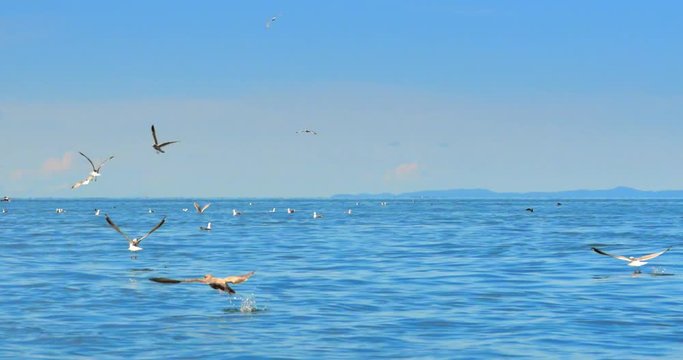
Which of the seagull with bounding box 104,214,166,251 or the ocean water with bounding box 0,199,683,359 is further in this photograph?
the seagull with bounding box 104,214,166,251

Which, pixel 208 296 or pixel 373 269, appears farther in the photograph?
pixel 373 269

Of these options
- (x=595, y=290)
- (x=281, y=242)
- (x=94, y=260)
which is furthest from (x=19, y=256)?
(x=595, y=290)

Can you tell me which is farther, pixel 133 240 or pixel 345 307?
pixel 133 240

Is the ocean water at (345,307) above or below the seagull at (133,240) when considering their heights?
below

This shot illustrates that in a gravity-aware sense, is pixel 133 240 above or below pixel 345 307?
above

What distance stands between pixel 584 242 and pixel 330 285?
104 feet

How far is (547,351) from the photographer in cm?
2070

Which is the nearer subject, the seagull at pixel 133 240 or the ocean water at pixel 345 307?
the ocean water at pixel 345 307

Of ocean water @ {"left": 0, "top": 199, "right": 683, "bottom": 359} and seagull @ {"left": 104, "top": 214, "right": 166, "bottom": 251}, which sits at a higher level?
seagull @ {"left": 104, "top": 214, "right": 166, "bottom": 251}

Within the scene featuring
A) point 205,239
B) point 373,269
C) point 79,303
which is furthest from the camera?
point 205,239

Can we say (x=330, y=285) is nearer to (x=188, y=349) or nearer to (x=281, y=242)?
(x=188, y=349)

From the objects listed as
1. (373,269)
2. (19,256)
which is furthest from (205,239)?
(373,269)

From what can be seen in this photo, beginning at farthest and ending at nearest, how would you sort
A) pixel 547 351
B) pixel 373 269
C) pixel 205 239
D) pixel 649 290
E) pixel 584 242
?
1. pixel 205 239
2. pixel 584 242
3. pixel 373 269
4. pixel 649 290
5. pixel 547 351

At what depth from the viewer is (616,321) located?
966 inches
